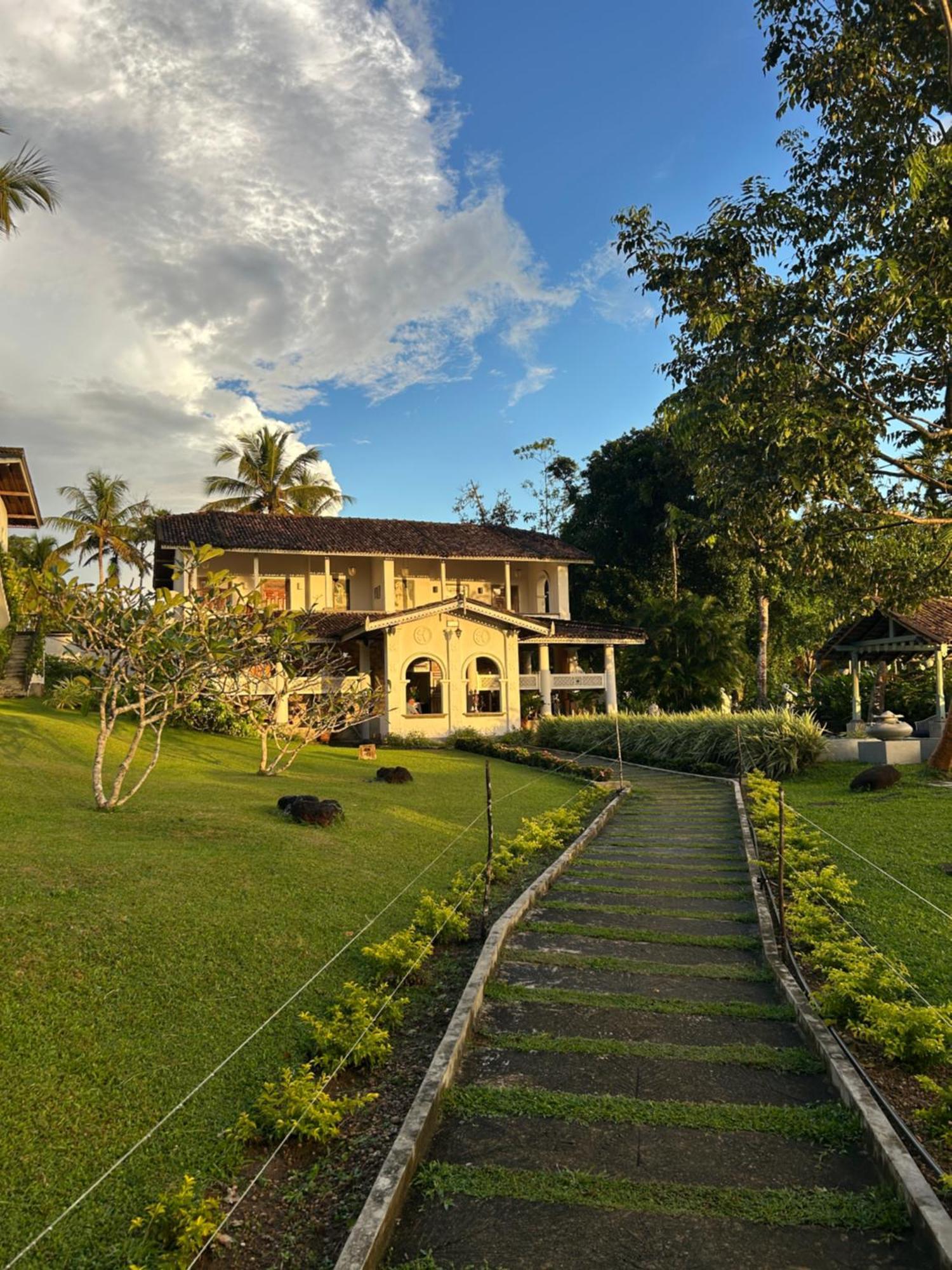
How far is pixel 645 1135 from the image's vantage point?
14.7 ft

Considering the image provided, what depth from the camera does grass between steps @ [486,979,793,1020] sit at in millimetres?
6117

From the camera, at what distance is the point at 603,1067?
5.29 meters

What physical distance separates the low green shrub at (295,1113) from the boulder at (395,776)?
12218 millimetres

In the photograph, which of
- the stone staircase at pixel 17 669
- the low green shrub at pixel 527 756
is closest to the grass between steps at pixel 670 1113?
the low green shrub at pixel 527 756

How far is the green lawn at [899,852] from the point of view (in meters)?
7.01

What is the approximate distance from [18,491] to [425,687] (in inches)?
598

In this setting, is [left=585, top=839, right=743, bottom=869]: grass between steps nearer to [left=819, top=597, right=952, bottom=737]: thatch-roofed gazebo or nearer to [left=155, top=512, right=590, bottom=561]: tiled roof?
[left=819, top=597, right=952, bottom=737]: thatch-roofed gazebo

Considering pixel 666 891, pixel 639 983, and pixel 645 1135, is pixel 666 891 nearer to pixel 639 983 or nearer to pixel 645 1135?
pixel 639 983

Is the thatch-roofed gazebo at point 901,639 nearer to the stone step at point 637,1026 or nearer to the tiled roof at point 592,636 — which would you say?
A: the tiled roof at point 592,636

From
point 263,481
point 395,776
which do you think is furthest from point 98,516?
point 395,776

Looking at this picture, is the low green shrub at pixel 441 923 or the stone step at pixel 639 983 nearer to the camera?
the stone step at pixel 639 983

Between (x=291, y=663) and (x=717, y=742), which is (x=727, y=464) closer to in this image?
(x=717, y=742)

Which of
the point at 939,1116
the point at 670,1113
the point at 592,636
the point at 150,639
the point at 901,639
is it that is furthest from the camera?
the point at 592,636

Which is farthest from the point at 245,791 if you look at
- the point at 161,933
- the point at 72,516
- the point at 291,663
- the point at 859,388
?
the point at 72,516
